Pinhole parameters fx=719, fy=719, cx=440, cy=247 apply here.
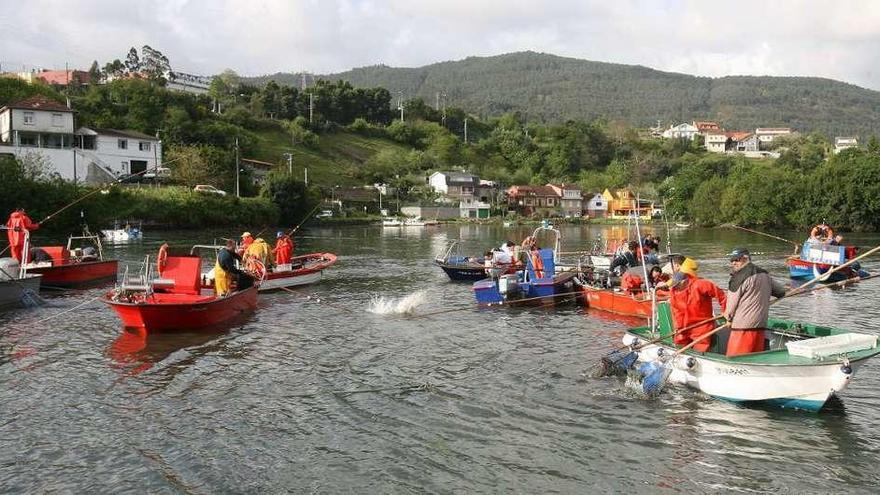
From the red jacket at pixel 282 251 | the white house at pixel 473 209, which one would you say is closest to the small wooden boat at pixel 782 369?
the red jacket at pixel 282 251

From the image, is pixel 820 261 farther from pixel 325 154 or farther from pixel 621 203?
pixel 325 154

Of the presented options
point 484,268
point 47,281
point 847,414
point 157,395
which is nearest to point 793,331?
point 847,414

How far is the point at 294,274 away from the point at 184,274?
9.08 m

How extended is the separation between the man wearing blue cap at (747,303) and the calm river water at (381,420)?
130 centimetres

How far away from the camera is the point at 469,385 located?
15766 mm

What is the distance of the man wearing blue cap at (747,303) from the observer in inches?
527

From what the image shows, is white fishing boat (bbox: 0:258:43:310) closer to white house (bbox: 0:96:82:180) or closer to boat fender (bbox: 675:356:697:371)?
boat fender (bbox: 675:356:697:371)

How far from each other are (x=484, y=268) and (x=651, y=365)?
1925 centimetres

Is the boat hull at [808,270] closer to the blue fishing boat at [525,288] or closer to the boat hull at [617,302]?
the boat hull at [617,302]

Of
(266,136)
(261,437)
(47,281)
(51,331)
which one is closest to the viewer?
(261,437)

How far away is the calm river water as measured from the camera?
10891 millimetres

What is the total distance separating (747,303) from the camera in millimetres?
13430

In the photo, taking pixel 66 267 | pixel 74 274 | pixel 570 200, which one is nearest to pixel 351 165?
pixel 570 200

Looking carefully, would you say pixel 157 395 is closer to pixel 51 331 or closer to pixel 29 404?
pixel 29 404
